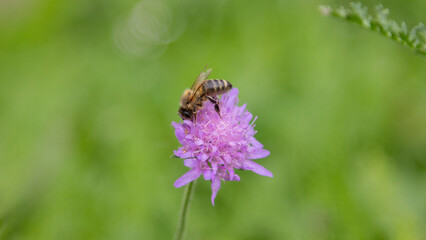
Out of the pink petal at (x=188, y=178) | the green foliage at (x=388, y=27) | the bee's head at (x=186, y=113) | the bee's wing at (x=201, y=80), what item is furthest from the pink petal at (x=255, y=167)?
the green foliage at (x=388, y=27)

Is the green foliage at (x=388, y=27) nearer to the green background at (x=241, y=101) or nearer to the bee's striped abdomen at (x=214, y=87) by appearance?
the bee's striped abdomen at (x=214, y=87)

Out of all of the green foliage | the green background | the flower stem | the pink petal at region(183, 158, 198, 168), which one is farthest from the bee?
the green background

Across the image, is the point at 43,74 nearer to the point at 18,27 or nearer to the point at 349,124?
the point at 18,27

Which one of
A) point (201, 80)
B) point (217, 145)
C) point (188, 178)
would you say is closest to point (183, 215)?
point (188, 178)

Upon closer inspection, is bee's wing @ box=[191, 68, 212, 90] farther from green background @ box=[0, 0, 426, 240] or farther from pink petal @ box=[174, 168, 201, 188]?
green background @ box=[0, 0, 426, 240]

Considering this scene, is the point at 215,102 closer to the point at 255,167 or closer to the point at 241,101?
the point at 255,167

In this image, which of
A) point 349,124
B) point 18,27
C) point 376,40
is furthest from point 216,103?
point 18,27
